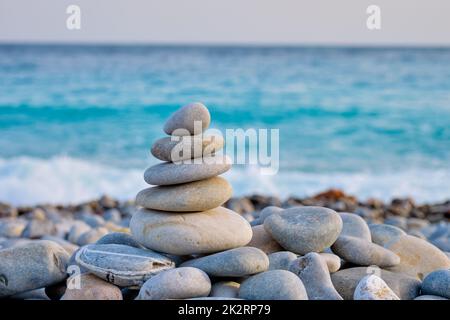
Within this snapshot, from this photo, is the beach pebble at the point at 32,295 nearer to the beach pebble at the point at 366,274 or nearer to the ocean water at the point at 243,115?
the beach pebble at the point at 366,274

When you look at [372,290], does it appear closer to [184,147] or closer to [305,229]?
[305,229]

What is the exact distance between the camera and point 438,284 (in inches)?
137

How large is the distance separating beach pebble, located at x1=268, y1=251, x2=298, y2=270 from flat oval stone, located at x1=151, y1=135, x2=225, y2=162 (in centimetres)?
72

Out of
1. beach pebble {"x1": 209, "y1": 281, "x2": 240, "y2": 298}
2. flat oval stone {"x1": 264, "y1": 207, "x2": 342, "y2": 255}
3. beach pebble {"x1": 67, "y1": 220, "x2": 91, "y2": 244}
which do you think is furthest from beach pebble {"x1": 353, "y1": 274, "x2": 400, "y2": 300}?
beach pebble {"x1": 67, "y1": 220, "x2": 91, "y2": 244}

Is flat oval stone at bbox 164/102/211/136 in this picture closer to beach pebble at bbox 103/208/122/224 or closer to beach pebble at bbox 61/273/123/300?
beach pebble at bbox 61/273/123/300

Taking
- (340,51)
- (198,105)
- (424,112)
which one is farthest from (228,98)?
(198,105)

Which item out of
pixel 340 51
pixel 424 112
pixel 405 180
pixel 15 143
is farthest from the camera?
pixel 340 51

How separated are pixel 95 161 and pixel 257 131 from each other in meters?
4.82

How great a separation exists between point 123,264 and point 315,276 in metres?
1.05

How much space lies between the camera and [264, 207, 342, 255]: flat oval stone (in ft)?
12.0

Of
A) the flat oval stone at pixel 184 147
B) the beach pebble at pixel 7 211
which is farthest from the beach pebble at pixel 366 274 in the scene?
the beach pebble at pixel 7 211

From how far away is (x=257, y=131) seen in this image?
1638cm
